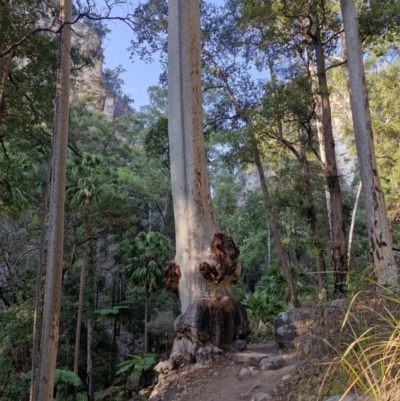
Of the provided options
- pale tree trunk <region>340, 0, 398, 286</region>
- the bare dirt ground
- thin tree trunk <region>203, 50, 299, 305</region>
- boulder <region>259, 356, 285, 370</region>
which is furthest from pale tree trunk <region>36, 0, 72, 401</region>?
thin tree trunk <region>203, 50, 299, 305</region>

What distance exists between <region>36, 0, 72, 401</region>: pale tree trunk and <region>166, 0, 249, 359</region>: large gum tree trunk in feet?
5.92

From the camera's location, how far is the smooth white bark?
5.58 metres

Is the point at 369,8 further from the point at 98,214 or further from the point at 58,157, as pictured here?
the point at 98,214

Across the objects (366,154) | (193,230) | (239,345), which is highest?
(366,154)

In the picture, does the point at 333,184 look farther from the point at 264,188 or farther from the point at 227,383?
the point at 227,383

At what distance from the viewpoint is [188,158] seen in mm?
6012

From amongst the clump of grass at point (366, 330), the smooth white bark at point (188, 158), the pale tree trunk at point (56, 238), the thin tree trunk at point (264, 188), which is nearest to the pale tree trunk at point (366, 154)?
the smooth white bark at point (188, 158)

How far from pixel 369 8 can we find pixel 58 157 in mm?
7597

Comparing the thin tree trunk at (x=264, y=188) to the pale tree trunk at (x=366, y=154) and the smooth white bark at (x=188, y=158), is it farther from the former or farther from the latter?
the smooth white bark at (x=188, y=158)

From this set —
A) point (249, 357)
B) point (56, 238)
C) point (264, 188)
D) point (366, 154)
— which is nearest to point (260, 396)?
point (249, 357)

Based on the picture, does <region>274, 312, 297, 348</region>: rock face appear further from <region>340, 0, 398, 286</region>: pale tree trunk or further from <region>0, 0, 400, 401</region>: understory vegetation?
<region>340, 0, 398, 286</region>: pale tree trunk

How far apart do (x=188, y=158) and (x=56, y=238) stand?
8.11 feet

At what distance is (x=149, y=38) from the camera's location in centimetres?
1122

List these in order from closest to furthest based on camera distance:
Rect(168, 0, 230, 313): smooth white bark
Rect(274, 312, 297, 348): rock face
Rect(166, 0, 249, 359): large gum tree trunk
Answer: Rect(274, 312, 297, 348): rock face
Rect(166, 0, 249, 359): large gum tree trunk
Rect(168, 0, 230, 313): smooth white bark
